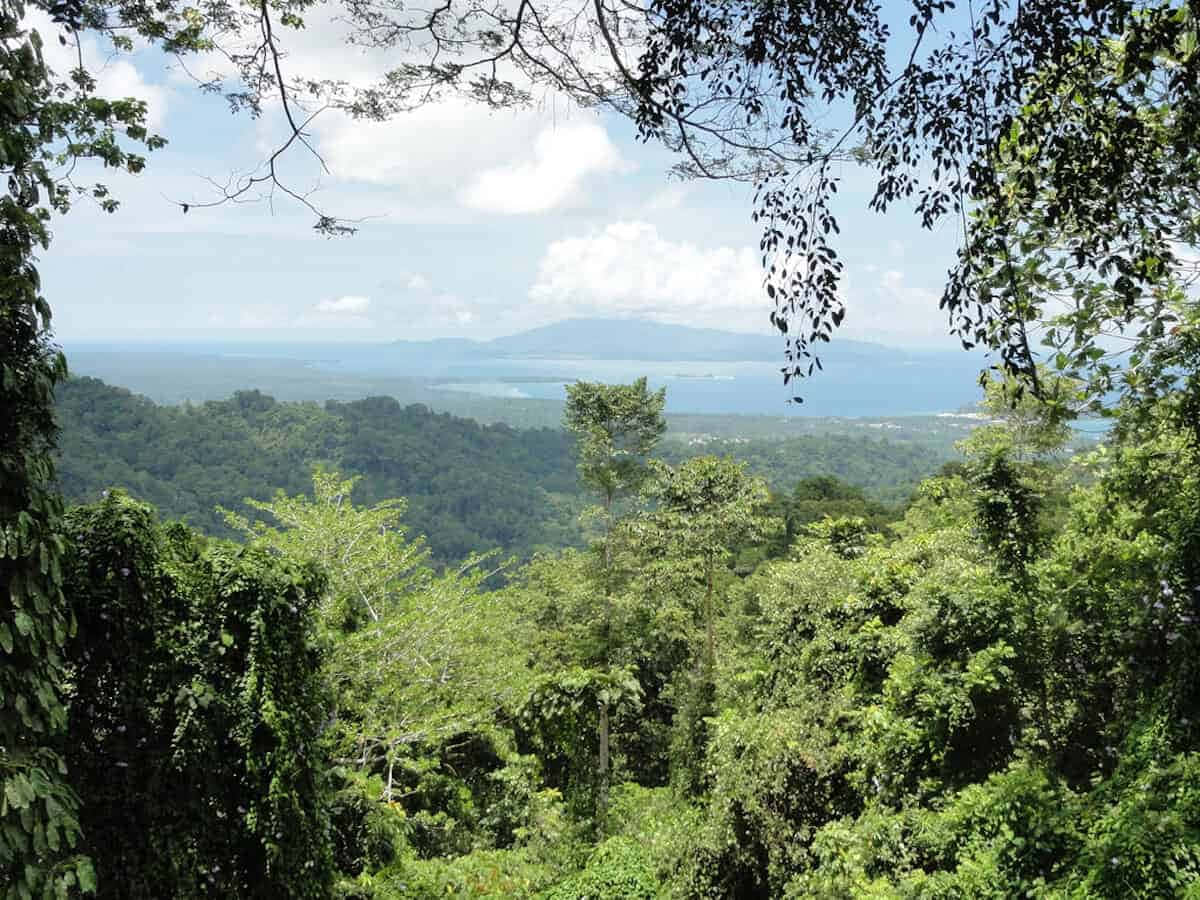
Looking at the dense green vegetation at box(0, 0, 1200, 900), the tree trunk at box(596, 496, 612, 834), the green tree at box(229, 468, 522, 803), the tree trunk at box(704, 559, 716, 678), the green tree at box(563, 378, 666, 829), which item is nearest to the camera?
the dense green vegetation at box(0, 0, 1200, 900)

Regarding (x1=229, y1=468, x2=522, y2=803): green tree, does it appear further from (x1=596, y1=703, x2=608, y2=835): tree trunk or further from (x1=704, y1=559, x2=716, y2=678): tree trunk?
(x1=704, y1=559, x2=716, y2=678): tree trunk

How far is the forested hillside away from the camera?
42.3 meters

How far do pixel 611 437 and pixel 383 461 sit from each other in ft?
169

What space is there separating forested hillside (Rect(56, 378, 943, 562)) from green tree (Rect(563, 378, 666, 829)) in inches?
892

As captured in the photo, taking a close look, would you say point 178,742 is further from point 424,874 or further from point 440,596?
point 440,596

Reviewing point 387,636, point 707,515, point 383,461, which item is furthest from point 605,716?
point 383,461

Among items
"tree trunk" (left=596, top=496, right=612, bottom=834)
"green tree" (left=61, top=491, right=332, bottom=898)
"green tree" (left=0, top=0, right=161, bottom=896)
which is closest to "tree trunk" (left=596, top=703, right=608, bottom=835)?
"tree trunk" (left=596, top=496, right=612, bottom=834)

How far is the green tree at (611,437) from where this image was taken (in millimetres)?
14781

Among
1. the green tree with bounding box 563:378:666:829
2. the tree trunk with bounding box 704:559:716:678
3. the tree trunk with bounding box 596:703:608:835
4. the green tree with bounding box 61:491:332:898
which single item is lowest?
the tree trunk with bounding box 596:703:608:835

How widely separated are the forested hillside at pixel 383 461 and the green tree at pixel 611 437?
892 inches

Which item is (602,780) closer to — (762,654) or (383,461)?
(762,654)

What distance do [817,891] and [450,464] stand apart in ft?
200

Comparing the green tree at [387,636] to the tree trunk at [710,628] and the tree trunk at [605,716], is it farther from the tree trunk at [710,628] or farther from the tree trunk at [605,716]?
the tree trunk at [710,628]

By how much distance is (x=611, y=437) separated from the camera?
1500 cm
